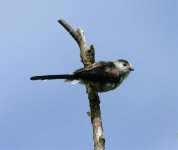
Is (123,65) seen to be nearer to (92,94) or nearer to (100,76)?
(100,76)

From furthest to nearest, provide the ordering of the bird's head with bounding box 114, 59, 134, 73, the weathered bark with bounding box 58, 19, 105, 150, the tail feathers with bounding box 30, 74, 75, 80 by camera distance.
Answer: the bird's head with bounding box 114, 59, 134, 73
the tail feathers with bounding box 30, 74, 75, 80
the weathered bark with bounding box 58, 19, 105, 150

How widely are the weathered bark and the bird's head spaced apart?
61.4 inches

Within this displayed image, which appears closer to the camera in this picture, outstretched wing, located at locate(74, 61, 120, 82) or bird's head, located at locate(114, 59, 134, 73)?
outstretched wing, located at locate(74, 61, 120, 82)

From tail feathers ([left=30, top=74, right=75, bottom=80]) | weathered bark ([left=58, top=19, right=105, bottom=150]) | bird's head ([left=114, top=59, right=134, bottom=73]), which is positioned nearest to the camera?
weathered bark ([left=58, top=19, right=105, bottom=150])

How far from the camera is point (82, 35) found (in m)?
8.64

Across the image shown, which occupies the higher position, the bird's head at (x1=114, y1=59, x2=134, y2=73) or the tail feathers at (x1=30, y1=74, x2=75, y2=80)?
the bird's head at (x1=114, y1=59, x2=134, y2=73)

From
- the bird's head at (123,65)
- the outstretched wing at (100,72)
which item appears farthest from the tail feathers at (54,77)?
the bird's head at (123,65)

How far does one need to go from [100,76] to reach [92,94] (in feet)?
2.92

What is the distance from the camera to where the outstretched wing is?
851cm

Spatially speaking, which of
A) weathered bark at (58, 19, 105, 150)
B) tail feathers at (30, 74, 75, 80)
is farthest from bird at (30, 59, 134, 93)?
weathered bark at (58, 19, 105, 150)

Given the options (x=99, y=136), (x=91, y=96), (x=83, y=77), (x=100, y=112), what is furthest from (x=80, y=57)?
(x=99, y=136)

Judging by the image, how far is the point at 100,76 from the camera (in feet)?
29.5

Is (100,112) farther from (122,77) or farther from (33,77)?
(122,77)

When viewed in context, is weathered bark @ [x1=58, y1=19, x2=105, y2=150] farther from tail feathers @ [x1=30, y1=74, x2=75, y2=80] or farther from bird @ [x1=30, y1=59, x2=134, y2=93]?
tail feathers @ [x1=30, y1=74, x2=75, y2=80]
